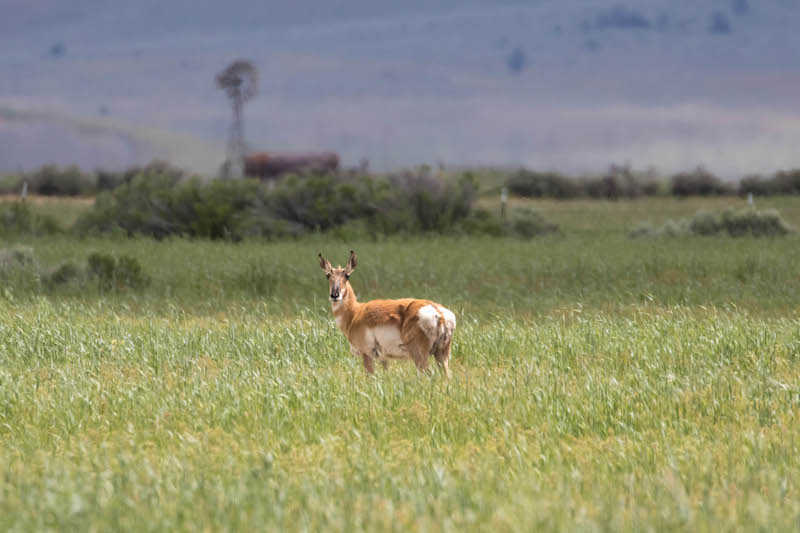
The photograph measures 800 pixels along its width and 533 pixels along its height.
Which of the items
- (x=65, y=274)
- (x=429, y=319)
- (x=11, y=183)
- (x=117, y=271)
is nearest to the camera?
(x=429, y=319)

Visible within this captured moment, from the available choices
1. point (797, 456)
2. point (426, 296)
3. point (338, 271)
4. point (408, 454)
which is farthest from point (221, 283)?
point (797, 456)

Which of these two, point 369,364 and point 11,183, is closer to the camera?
point 369,364

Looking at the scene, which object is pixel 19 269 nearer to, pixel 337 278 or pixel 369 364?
pixel 369 364

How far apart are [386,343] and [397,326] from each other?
218 millimetres

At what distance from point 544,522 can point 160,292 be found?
1544cm

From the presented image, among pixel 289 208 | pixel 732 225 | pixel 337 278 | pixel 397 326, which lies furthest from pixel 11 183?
pixel 397 326

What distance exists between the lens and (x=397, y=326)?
8336 mm

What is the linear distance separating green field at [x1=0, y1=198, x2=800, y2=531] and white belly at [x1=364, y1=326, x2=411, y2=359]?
248 millimetres

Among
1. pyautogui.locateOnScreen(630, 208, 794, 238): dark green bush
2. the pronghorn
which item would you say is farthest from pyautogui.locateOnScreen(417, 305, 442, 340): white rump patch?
pyautogui.locateOnScreen(630, 208, 794, 238): dark green bush

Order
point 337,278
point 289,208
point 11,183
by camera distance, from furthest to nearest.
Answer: point 11,183, point 289,208, point 337,278

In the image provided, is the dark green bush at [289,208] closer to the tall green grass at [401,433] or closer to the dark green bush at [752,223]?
the dark green bush at [752,223]

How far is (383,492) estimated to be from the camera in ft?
17.9

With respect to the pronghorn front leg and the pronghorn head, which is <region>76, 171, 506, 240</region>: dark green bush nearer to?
the pronghorn front leg

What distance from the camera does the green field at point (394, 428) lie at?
5.13 metres
